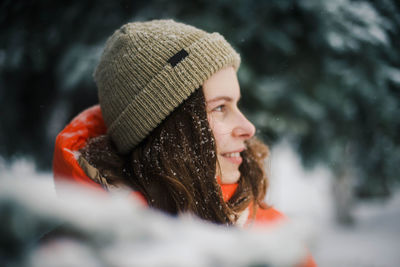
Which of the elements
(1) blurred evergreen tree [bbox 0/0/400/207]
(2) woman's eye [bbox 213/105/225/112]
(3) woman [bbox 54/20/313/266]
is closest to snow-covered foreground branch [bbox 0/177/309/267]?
(3) woman [bbox 54/20/313/266]

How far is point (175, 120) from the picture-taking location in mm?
924

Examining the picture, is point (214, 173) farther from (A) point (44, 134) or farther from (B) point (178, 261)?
(A) point (44, 134)

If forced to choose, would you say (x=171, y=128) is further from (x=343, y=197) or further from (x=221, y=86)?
(x=343, y=197)

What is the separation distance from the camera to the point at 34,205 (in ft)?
0.91

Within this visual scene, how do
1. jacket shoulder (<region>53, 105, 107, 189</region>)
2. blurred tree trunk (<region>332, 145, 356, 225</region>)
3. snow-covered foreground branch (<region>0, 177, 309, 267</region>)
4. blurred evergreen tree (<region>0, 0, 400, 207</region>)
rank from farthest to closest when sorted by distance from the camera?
blurred tree trunk (<region>332, 145, 356, 225</region>), blurred evergreen tree (<region>0, 0, 400, 207</region>), jacket shoulder (<region>53, 105, 107, 189</region>), snow-covered foreground branch (<region>0, 177, 309, 267</region>)

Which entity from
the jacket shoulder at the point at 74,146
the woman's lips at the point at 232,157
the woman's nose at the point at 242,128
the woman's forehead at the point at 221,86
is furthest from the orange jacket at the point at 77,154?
the woman's forehead at the point at 221,86

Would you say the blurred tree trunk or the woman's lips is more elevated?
the woman's lips

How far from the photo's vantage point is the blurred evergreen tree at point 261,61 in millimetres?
1072

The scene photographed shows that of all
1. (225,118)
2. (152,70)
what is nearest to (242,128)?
(225,118)

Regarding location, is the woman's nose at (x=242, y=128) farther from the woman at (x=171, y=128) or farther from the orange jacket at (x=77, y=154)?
the orange jacket at (x=77, y=154)

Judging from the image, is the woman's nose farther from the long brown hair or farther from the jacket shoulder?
the jacket shoulder

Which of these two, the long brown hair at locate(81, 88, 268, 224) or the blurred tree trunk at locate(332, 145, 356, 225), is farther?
the blurred tree trunk at locate(332, 145, 356, 225)

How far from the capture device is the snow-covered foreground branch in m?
0.28

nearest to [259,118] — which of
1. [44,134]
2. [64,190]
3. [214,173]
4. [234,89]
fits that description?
[234,89]
